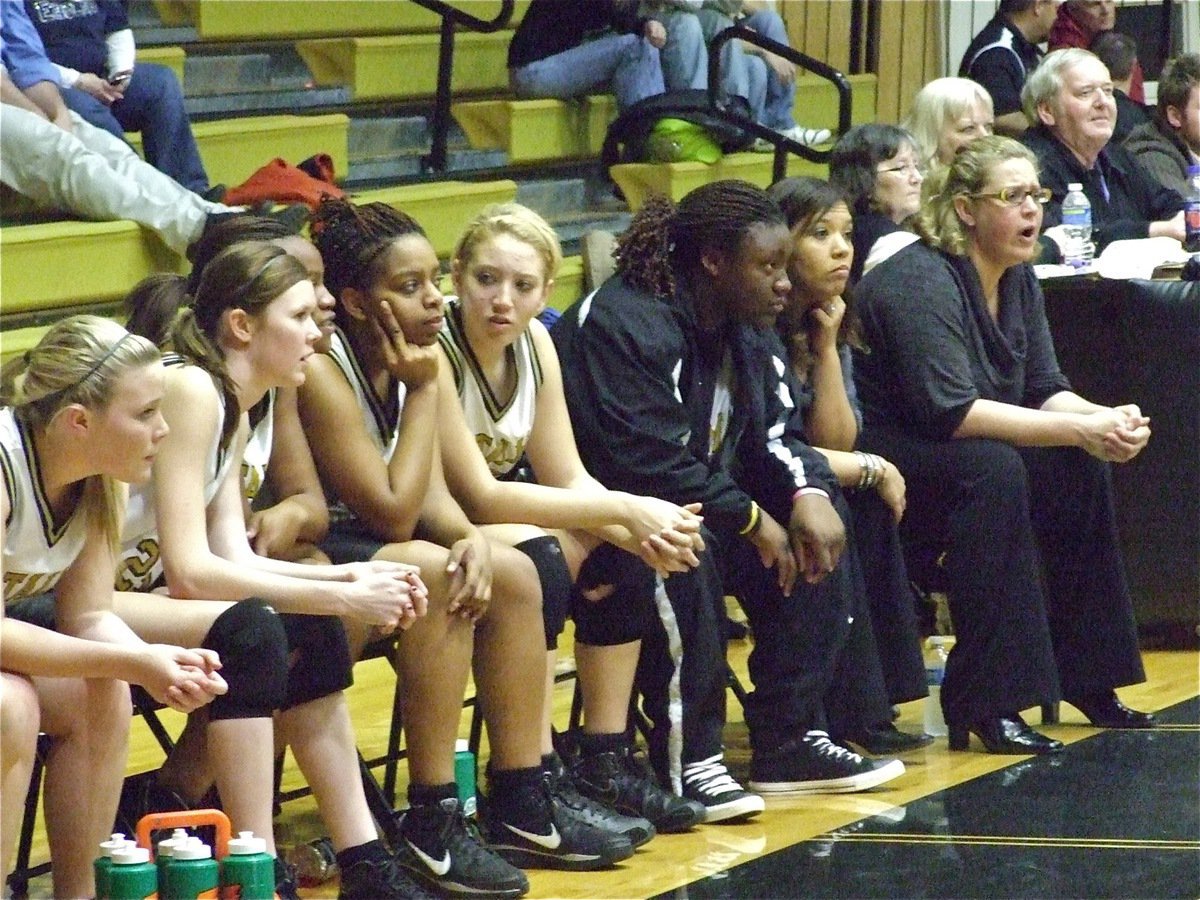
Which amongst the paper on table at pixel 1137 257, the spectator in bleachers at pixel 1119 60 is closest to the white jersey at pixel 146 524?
the paper on table at pixel 1137 257

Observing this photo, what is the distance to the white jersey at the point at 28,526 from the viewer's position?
104 inches

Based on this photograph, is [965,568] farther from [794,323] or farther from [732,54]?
[732,54]

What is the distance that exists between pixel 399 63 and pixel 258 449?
3.76 meters

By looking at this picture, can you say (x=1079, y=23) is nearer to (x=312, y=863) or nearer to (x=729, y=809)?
(x=729, y=809)

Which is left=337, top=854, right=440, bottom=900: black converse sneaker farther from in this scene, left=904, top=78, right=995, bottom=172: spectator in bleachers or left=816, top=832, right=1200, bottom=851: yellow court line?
left=904, top=78, right=995, bottom=172: spectator in bleachers

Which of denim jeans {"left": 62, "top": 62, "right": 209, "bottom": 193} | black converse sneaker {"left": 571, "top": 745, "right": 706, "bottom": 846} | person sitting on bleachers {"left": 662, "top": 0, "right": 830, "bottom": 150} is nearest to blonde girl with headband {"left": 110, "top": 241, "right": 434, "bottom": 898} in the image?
black converse sneaker {"left": 571, "top": 745, "right": 706, "bottom": 846}

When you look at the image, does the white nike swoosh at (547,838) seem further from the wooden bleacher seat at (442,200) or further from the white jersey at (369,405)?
the wooden bleacher seat at (442,200)

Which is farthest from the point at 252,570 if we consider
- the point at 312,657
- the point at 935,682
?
the point at 935,682

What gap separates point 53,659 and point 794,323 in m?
1.84

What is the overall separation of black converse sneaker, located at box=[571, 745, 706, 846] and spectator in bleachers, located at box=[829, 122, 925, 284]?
5.26 feet

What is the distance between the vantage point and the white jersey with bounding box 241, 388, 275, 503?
3119mm

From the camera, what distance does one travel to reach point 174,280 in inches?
126

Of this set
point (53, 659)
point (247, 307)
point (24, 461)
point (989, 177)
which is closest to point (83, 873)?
point (53, 659)

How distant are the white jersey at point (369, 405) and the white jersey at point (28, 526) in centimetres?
63
